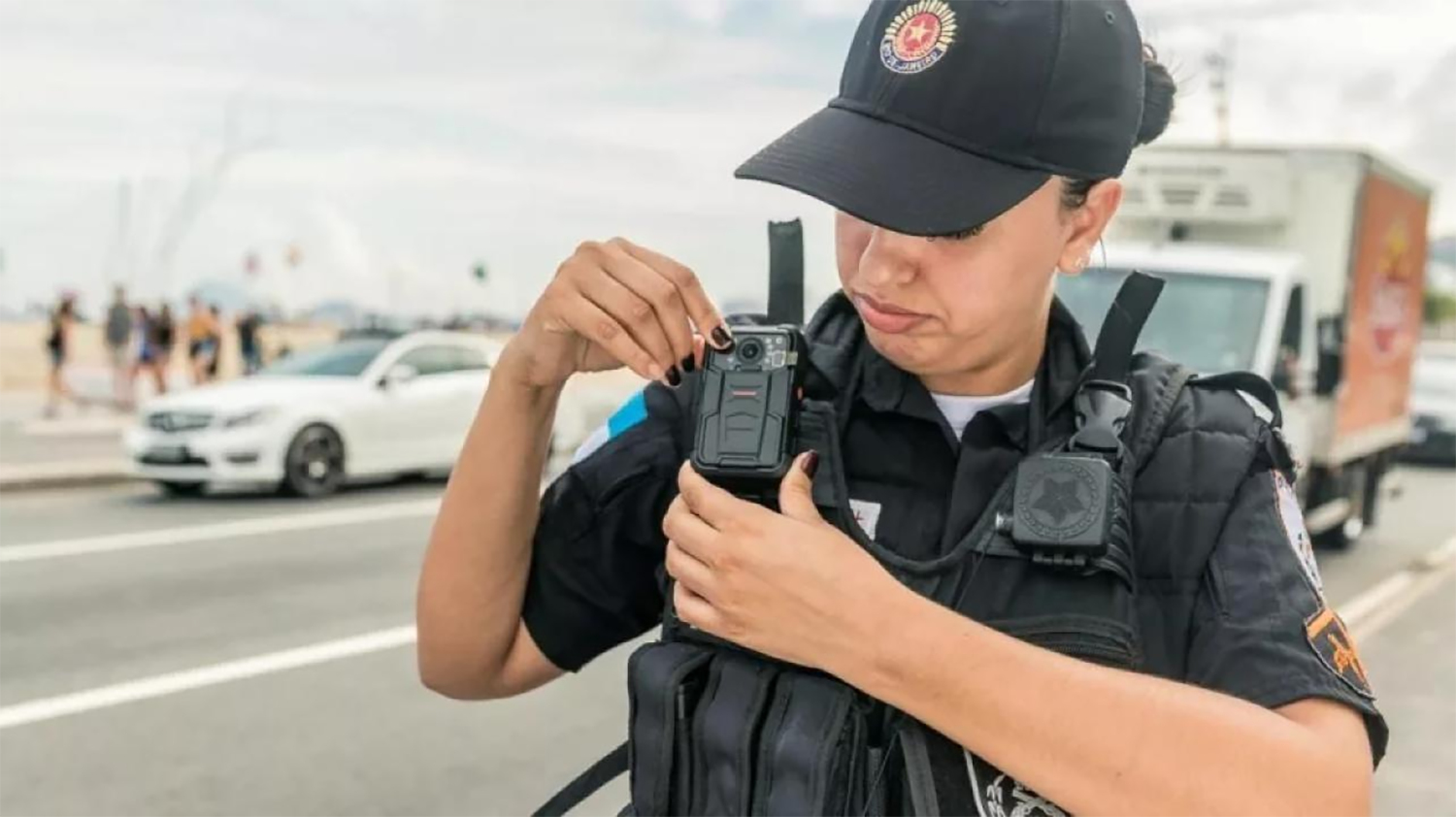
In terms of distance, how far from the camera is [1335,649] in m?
1.27

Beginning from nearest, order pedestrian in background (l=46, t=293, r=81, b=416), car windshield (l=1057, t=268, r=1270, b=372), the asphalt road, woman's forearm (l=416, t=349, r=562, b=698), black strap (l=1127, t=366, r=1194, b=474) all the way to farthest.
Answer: black strap (l=1127, t=366, r=1194, b=474) → woman's forearm (l=416, t=349, r=562, b=698) → the asphalt road → car windshield (l=1057, t=268, r=1270, b=372) → pedestrian in background (l=46, t=293, r=81, b=416)

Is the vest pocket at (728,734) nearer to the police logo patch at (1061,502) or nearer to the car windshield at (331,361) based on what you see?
the police logo patch at (1061,502)

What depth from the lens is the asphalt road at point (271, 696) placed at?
439cm

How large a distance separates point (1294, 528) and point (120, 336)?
18.7 metres

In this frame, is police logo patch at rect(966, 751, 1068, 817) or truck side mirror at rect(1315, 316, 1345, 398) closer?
police logo patch at rect(966, 751, 1068, 817)

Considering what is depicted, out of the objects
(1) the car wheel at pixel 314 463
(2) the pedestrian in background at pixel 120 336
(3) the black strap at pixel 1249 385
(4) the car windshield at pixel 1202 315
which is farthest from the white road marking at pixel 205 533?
(2) the pedestrian in background at pixel 120 336

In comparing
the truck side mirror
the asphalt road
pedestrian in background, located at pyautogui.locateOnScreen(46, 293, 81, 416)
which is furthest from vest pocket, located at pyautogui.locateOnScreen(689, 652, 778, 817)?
pedestrian in background, located at pyautogui.locateOnScreen(46, 293, 81, 416)

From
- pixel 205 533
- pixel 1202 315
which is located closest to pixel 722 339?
pixel 1202 315

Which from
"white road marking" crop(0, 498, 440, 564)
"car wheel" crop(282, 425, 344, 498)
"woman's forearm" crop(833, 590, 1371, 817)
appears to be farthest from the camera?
"car wheel" crop(282, 425, 344, 498)

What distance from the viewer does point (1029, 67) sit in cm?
130

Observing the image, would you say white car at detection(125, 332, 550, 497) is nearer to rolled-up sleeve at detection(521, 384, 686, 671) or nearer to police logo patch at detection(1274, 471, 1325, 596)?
rolled-up sleeve at detection(521, 384, 686, 671)

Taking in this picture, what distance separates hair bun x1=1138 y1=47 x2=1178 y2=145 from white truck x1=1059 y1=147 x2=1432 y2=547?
4691 millimetres

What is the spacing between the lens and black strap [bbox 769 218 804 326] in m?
1.52

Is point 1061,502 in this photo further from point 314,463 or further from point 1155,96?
point 314,463
